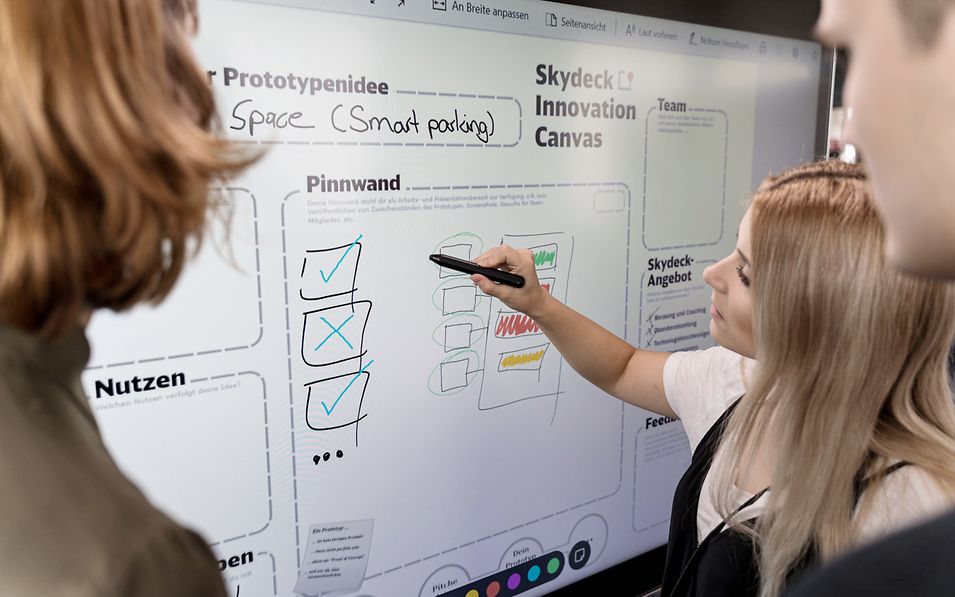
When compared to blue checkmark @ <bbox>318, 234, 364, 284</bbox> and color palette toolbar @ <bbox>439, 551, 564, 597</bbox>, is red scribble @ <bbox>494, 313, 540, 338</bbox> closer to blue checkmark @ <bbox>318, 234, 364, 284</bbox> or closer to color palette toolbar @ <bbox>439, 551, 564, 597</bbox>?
blue checkmark @ <bbox>318, 234, 364, 284</bbox>

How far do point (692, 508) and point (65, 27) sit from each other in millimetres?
992

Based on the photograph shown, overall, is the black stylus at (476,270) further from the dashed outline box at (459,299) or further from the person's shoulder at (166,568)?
the person's shoulder at (166,568)

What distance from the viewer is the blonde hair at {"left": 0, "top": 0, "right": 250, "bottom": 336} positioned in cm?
34

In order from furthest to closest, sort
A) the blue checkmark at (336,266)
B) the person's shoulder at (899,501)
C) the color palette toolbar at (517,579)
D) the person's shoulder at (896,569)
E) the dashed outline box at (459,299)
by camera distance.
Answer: the color palette toolbar at (517,579), the dashed outline box at (459,299), the blue checkmark at (336,266), the person's shoulder at (899,501), the person's shoulder at (896,569)

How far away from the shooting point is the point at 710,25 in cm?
130

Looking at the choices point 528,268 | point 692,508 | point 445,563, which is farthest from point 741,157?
point 445,563

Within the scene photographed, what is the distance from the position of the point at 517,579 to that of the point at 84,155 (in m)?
1.04

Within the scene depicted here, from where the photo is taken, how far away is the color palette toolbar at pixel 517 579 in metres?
1.13

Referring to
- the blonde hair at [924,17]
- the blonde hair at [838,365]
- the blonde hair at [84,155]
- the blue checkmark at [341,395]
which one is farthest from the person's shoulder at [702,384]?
the blonde hair at [84,155]

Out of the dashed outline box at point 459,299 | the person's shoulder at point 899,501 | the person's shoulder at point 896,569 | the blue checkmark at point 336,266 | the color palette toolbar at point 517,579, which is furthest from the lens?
the color palette toolbar at point 517,579

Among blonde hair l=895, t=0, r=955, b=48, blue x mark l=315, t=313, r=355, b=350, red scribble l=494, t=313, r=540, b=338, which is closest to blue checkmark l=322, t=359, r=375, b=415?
blue x mark l=315, t=313, r=355, b=350

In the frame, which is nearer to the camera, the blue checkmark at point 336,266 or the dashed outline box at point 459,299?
the blue checkmark at point 336,266

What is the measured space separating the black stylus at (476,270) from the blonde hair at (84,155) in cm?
52

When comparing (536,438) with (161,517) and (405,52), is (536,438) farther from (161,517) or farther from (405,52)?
(161,517)
